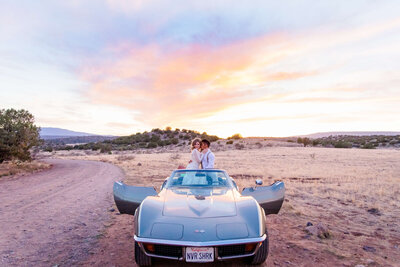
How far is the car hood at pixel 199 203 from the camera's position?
390 cm

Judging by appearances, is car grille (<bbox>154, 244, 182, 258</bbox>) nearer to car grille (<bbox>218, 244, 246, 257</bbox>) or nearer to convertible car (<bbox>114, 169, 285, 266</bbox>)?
convertible car (<bbox>114, 169, 285, 266</bbox>)

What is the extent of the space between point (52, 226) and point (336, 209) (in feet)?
23.7

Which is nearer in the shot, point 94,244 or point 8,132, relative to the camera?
point 94,244

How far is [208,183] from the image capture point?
216 inches

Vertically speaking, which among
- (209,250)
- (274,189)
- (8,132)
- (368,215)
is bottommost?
(368,215)

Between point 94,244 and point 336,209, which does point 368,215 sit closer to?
point 336,209

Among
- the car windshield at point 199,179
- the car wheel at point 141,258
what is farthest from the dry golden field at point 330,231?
the car windshield at point 199,179

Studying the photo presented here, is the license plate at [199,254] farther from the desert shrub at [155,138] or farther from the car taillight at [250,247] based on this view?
the desert shrub at [155,138]

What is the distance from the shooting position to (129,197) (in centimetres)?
501

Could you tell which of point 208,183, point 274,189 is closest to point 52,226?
point 208,183

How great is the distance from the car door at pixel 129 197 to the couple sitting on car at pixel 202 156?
2.83 meters

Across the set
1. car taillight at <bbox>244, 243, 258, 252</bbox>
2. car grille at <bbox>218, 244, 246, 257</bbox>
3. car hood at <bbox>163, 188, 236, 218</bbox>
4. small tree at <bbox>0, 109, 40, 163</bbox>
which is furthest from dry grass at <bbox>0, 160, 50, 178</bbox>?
car taillight at <bbox>244, 243, 258, 252</bbox>

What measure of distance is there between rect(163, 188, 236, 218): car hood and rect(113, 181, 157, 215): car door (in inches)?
16.9

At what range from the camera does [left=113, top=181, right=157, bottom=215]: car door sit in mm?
4949
